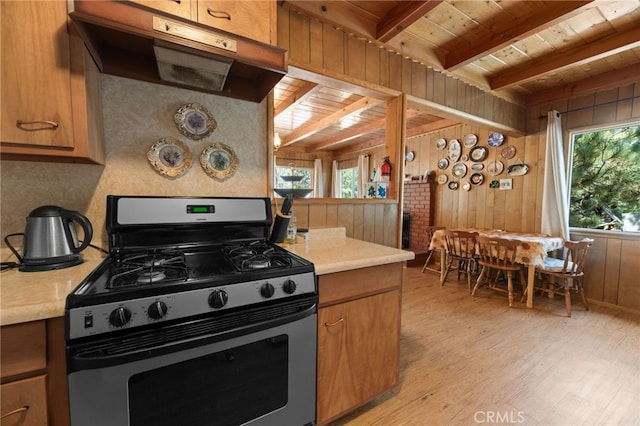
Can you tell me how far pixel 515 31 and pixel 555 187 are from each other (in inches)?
85.3

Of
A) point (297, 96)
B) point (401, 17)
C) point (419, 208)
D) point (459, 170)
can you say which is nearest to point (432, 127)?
point (459, 170)

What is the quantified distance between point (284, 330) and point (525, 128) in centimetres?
414

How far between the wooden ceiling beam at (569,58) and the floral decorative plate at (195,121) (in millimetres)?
2927

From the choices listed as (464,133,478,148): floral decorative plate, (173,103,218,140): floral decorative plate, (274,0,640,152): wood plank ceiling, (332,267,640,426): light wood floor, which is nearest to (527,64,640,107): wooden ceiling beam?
(274,0,640,152): wood plank ceiling

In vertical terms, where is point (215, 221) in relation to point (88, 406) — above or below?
above

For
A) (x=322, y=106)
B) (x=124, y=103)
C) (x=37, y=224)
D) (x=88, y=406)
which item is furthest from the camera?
(x=322, y=106)

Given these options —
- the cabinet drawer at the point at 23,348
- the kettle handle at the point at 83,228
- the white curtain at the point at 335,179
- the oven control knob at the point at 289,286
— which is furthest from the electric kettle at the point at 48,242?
the white curtain at the point at 335,179

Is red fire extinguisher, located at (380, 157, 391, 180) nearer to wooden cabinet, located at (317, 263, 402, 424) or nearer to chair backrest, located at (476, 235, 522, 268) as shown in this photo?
wooden cabinet, located at (317, 263, 402, 424)

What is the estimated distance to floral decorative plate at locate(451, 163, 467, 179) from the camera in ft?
13.8

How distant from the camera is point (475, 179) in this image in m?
4.05

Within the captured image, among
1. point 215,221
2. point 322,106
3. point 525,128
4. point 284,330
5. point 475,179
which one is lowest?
point 284,330

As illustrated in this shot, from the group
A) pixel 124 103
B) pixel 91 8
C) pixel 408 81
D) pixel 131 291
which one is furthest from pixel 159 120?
pixel 408 81

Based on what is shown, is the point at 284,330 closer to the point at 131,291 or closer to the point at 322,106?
the point at 131,291

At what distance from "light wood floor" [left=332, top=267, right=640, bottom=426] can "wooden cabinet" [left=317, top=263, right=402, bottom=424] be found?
23cm
